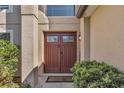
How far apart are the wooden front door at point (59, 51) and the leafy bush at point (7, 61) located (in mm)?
3910

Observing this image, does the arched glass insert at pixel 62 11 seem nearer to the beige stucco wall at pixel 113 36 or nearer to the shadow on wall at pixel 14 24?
the shadow on wall at pixel 14 24

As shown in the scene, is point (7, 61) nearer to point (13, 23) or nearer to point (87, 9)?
point (13, 23)

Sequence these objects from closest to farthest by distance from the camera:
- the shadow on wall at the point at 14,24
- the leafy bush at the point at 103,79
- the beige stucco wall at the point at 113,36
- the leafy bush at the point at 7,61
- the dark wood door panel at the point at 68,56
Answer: the leafy bush at the point at 103,79 < the beige stucco wall at the point at 113,36 < the leafy bush at the point at 7,61 < the shadow on wall at the point at 14,24 < the dark wood door panel at the point at 68,56

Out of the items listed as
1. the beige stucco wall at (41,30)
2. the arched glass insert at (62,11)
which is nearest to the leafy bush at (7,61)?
the beige stucco wall at (41,30)

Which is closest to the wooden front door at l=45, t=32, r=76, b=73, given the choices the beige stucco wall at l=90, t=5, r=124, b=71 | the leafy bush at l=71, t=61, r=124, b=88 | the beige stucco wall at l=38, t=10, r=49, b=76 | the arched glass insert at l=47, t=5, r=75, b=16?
the beige stucco wall at l=38, t=10, r=49, b=76

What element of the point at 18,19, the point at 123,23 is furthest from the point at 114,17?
the point at 18,19

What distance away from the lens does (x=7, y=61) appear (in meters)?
10.7

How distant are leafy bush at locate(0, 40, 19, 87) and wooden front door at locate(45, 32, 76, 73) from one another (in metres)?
3.91

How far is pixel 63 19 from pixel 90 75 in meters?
9.41

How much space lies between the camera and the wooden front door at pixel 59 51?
1499 cm

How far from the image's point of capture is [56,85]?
10875 millimetres

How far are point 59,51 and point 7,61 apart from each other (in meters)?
4.89

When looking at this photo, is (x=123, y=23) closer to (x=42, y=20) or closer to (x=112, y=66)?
(x=112, y=66)
